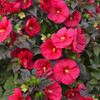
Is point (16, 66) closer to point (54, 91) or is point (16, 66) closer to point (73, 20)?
point (54, 91)

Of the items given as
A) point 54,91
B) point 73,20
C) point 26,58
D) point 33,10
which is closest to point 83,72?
point 54,91

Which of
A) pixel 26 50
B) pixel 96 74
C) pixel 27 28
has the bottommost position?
pixel 96 74

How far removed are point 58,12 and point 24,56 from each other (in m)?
0.55

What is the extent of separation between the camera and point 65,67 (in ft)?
3.90

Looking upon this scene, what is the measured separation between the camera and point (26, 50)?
4.17 ft

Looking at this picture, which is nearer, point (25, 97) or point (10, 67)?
point (25, 97)

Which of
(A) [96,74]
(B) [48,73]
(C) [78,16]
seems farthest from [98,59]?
(B) [48,73]

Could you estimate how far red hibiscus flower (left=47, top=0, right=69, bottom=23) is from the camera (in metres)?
1.47

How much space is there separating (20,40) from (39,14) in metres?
0.39

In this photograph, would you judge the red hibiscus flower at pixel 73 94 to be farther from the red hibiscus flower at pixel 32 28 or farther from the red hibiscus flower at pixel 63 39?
the red hibiscus flower at pixel 32 28

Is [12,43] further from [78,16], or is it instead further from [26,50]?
[78,16]

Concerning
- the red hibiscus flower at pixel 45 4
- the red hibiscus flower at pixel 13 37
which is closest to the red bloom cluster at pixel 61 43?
the red hibiscus flower at pixel 13 37

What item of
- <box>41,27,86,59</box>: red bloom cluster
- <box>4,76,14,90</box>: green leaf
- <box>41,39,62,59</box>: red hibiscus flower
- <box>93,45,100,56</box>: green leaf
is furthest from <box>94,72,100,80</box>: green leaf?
<box>4,76,14,90</box>: green leaf

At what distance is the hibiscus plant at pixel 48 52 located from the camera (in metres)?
1.08
